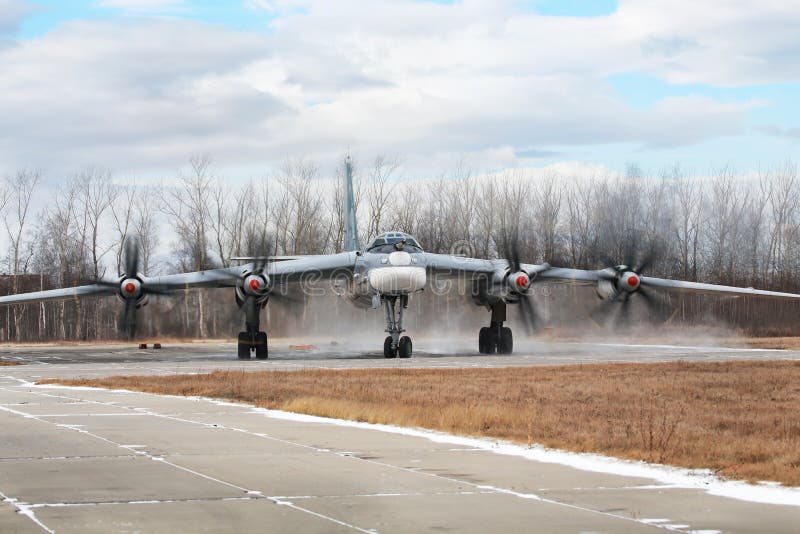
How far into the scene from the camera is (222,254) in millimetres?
72750

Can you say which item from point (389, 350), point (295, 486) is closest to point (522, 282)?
point (389, 350)

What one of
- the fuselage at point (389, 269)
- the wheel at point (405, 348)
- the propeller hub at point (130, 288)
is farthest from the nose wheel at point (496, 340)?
the propeller hub at point (130, 288)

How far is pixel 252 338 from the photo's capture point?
1457 inches

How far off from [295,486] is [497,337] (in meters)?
30.4

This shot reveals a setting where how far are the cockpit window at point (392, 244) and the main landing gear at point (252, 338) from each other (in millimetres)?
4467

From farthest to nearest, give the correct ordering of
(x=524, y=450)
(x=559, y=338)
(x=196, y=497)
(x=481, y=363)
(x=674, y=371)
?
(x=559, y=338), (x=481, y=363), (x=674, y=371), (x=524, y=450), (x=196, y=497)

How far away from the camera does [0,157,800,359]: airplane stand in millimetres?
35312

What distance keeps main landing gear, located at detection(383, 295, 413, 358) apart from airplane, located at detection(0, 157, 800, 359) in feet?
0.11

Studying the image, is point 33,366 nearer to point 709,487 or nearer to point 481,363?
point 481,363

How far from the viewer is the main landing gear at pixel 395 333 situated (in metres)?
35.5

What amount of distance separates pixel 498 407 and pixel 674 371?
1056 centimetres

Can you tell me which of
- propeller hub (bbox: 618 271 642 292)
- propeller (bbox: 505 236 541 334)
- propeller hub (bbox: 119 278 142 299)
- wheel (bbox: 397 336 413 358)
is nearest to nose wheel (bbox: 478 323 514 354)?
propeller (bbox: 505 236 541 334)

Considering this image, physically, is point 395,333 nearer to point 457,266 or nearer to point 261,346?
point 457,266

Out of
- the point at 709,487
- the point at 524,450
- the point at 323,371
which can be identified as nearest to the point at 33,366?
the point at 323,371
